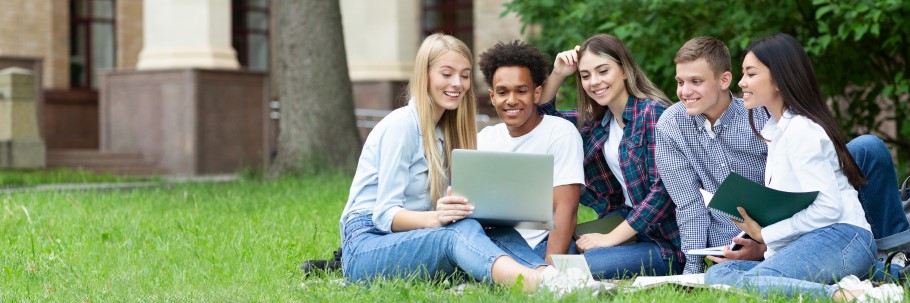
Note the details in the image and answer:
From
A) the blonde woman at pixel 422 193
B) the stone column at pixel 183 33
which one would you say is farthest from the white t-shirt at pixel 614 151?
the stone column at pixel 183 33

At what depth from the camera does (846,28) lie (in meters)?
9.11

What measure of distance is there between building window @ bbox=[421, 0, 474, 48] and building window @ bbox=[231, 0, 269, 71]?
3.09 metres

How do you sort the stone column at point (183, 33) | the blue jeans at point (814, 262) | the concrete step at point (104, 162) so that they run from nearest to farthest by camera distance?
1. the blue jeans at point (814, 262)
2. the stone column at point (183, 33)
3. the concrete step at point (104, 162)

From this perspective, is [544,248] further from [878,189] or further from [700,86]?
[878,189]

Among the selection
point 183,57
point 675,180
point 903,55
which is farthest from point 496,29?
point 675,180

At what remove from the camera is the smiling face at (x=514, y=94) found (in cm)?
532

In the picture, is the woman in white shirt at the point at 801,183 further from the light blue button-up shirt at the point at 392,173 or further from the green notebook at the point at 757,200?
the light blue button-up shirt at the point at 392,173

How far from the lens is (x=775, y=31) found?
395 inches

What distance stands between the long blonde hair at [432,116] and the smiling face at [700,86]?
88 cm

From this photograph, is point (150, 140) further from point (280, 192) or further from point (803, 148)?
point (803, 148)

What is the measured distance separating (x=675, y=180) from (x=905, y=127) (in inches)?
239

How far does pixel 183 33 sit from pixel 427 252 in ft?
44.2

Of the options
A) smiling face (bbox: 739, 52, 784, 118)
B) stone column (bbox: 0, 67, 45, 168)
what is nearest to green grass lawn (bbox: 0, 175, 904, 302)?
smiling face (bbox: 739, 52, 784, 118)

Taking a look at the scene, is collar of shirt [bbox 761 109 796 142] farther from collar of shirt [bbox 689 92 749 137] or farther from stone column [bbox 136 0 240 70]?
stone column [bbox 136 0 240 70]
